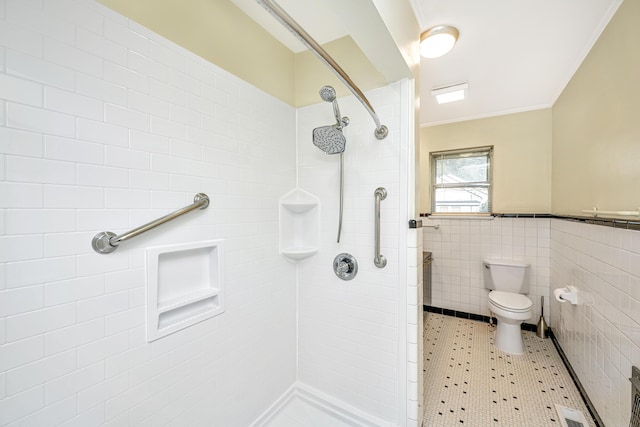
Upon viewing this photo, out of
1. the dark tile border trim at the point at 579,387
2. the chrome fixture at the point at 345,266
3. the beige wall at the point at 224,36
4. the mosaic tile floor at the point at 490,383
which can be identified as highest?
the beige wall at the point at 224,36

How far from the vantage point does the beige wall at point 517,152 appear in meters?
2.55

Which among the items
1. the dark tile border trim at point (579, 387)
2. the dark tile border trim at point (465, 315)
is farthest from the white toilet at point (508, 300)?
the dark tile border trim at point (465, 315)

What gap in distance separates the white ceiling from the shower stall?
0.44 m

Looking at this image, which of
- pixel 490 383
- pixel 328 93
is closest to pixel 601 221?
pixel 490 383

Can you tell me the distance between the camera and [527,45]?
1624 mm

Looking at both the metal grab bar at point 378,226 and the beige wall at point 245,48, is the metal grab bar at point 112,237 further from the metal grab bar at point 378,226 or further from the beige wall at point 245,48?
the metal grab bar at point 378,226

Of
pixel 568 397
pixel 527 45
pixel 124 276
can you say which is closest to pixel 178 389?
pixel 124 276

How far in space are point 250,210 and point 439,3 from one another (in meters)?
1.49

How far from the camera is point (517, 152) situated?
8.71 feet

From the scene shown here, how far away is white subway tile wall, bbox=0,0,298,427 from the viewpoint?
71cm

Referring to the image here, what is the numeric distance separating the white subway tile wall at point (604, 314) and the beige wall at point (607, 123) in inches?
8.1

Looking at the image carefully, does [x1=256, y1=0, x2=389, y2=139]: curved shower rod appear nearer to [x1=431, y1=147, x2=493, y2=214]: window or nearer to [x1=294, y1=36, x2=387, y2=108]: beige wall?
[x1=294, y1=36, x2=387, y2=108]: beige wall

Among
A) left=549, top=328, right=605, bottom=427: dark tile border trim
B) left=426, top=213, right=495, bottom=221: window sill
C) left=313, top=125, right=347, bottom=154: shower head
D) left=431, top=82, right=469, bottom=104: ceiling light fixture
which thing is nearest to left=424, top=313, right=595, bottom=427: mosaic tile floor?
left=549, top=328, right=605, bottom=427: dark tile border trim

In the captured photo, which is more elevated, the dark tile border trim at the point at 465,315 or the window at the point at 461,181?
the window at the point at 461,181
